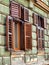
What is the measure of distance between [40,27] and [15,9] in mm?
3214

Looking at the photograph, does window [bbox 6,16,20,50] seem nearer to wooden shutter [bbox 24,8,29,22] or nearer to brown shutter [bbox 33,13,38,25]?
wooden shutter [bbox 24,8,29,22]

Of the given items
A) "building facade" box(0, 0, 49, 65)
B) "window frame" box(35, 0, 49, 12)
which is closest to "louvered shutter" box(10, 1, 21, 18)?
"building facade" box(0, 0, 49, 65)

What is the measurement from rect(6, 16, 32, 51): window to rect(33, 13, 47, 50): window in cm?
113

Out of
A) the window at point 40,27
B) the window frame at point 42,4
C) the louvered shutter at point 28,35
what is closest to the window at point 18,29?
the louvered shutter at point 28,35

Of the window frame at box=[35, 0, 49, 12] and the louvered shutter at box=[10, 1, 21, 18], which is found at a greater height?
the window frame at box=[35, 0, 49, 12]

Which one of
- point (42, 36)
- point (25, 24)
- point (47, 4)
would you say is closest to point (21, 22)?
point (25, 24)

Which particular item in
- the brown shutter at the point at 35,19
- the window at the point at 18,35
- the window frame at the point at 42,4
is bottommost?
the window at the point at 18,35

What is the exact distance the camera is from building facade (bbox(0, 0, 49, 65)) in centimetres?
895

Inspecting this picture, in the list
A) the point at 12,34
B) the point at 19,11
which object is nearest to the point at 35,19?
the point at 19,11

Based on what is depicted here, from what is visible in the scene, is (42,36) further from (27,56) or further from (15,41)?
(15,41)

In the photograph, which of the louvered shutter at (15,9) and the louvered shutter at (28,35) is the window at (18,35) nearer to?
the louvered shutter at (28,35)

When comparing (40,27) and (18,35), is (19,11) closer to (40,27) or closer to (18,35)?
(18,35)

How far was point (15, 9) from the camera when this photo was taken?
974 cm

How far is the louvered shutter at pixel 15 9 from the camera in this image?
9.48 meters
